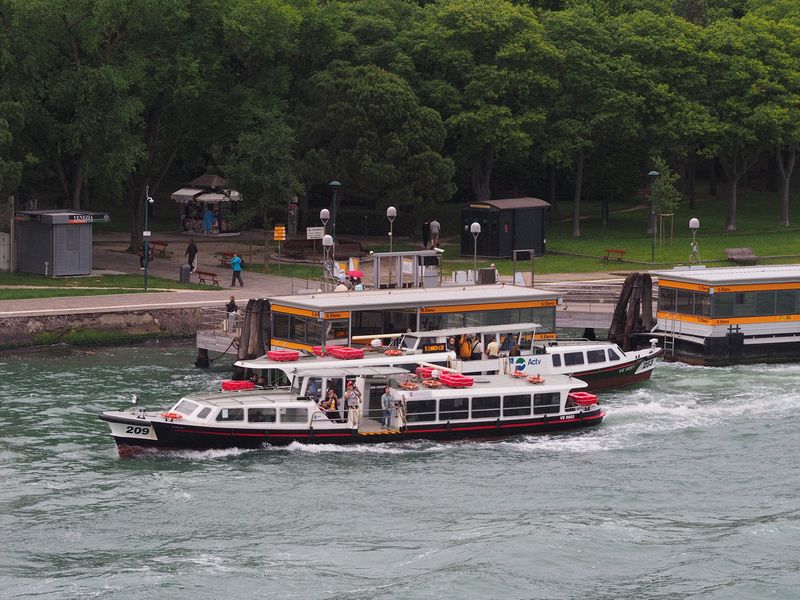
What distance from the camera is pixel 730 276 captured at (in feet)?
250

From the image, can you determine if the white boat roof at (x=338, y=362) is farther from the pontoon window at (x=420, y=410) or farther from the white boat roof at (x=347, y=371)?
the pontoon window at (x=420, y=410)

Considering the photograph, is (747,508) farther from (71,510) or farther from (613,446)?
(71,510)

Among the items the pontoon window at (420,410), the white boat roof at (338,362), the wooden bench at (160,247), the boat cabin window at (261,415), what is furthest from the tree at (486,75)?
the boat cabin window at (261,415)

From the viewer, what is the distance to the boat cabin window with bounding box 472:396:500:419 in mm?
59156

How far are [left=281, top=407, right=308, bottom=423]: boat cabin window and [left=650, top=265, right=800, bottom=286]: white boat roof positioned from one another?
26.1 m

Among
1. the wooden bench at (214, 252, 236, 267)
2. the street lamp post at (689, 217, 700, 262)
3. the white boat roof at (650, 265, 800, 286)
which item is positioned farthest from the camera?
the wooden bench at (214, 252, 236, 267)

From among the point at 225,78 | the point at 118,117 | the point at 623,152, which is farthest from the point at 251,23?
the point at 623,152

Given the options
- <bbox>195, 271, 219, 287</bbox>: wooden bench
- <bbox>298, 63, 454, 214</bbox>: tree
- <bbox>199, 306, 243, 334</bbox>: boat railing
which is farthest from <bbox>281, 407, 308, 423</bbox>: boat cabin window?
<bbox>298, 63, 454, 214</bbox>: tree

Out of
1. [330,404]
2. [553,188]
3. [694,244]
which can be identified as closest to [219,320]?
[330,404]

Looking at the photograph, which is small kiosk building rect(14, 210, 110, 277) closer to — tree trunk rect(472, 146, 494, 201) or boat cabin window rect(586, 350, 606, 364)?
boat cabin window rect(586, 350, 606, 364)

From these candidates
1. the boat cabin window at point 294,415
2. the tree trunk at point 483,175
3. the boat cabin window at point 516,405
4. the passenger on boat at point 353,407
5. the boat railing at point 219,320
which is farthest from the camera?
the tree trunk at point 483,175

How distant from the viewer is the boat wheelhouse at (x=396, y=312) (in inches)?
2621

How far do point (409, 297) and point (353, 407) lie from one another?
1208 cm

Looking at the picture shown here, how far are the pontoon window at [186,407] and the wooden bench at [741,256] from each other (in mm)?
49644
